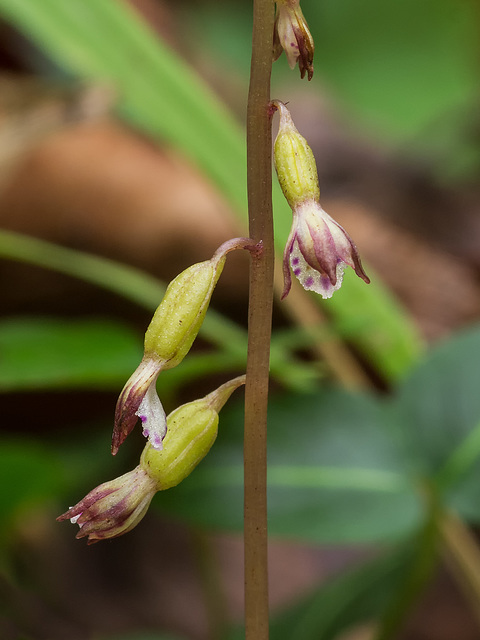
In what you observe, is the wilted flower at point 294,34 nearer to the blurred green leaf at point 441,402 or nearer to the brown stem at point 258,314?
the brown stem at point 258,314

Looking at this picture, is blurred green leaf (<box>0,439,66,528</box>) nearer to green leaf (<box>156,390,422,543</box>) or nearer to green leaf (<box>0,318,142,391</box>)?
green leaf (<box>0,318,142,391</box>)

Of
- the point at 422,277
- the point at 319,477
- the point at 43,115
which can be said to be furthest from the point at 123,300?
the point at 319,477

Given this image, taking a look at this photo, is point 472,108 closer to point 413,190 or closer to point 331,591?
point 413,190

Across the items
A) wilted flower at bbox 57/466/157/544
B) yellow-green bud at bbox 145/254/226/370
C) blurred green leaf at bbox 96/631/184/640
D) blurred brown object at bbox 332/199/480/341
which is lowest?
blurred green leaf at bbox 96/631/184/640

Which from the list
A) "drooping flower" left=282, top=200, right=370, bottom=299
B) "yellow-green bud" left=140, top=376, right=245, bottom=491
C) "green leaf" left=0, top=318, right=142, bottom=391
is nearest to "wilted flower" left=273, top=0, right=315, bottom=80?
"drooping flower" left=282, top=200, right=370, bottom=299

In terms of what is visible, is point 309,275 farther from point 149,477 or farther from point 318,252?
point 149,477

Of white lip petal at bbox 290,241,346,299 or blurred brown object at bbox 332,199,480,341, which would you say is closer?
white lip petal at bbox 290,241,346,299

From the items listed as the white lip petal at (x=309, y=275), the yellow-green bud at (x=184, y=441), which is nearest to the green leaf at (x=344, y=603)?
the yellow-green bud at (x=184, y=441)
